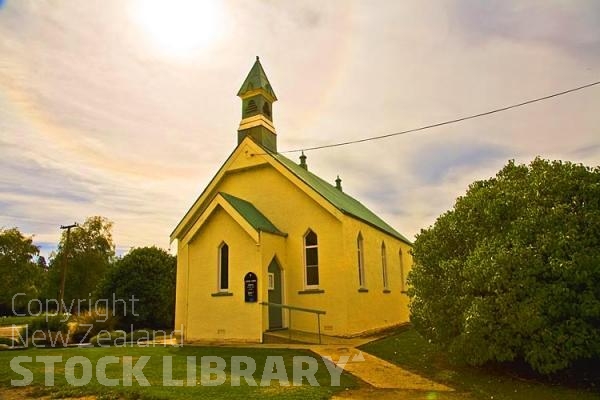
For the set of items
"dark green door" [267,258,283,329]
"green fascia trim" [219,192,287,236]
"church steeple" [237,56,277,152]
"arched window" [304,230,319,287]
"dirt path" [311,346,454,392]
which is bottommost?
"dirt path" [311,346,454,392]

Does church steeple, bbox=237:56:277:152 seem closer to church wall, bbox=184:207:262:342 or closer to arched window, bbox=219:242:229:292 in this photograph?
church wall, bbox=184:207:262:342

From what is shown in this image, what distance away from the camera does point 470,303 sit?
10078 millimetres

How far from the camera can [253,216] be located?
18281 mm

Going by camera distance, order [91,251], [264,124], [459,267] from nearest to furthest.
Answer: [459,267] → [264,124] → [91,251]

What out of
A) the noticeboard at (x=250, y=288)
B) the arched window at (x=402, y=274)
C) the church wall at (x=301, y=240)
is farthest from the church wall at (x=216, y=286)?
the arched window at (x=402, y=274)

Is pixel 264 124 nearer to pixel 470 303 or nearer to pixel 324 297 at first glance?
pixel 324 297

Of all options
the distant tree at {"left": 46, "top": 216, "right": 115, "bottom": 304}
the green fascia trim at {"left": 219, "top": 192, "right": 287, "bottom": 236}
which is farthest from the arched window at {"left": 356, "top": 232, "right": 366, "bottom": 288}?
the distant tree at {"left": 46, "top": 216, "right": 115, "bottom": 304}

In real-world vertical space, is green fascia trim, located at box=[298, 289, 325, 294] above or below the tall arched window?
below

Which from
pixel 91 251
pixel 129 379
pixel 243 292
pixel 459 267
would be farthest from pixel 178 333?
pixel 91 251

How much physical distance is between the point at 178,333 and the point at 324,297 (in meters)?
6.99

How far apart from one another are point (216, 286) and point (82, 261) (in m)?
31.3

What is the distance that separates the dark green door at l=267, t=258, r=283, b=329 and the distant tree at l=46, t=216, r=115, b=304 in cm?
2979

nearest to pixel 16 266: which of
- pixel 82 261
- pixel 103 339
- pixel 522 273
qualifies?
pixel 82 261

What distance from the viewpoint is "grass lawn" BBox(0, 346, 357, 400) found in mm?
8273
